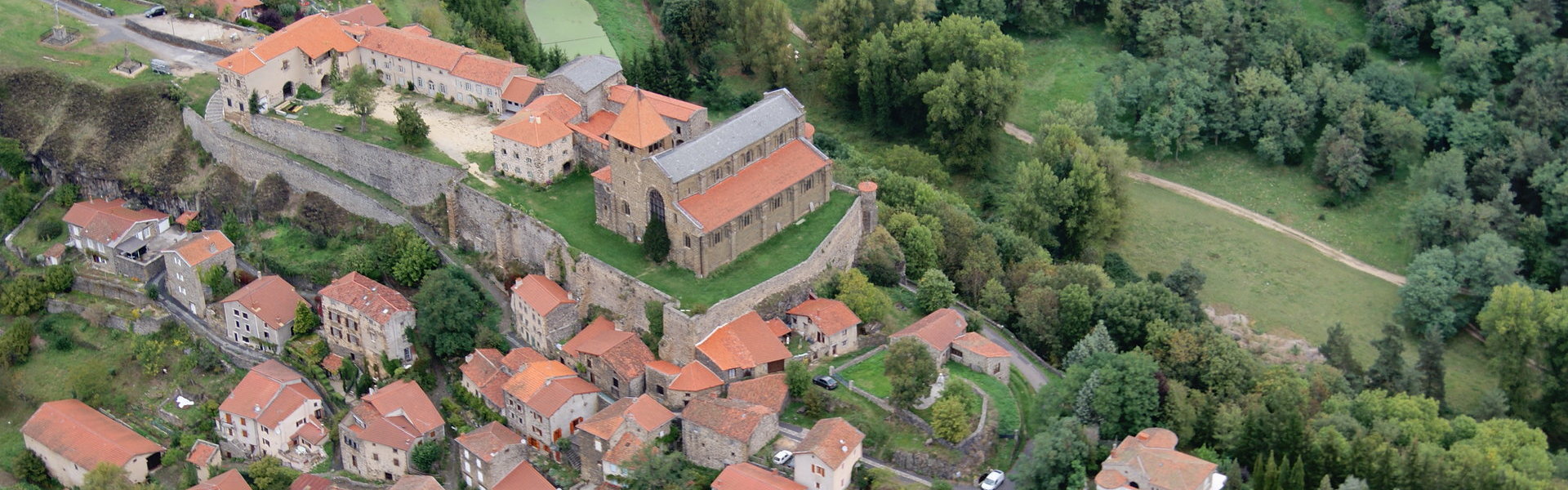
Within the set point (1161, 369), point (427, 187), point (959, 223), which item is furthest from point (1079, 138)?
point (427, 187)

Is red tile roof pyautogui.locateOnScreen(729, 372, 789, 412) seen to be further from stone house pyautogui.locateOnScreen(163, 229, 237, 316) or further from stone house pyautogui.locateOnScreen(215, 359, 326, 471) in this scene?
stone house pyautogui.locateOnScreen(163, 229, 237, 316)

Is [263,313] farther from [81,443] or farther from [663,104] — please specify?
[663,104]

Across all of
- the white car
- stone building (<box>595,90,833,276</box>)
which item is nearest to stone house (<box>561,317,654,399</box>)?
stone building (<box>595,90,833,276</box>)

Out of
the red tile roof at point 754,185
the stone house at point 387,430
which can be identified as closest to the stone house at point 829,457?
the red tile roof at point 754,185

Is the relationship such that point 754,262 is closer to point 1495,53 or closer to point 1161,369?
point 1161,369

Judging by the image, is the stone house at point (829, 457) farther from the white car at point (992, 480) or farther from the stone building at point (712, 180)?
the stone building at point (712, 180)

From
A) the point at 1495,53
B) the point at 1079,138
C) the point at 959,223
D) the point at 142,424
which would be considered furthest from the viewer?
the point at 1495,53
